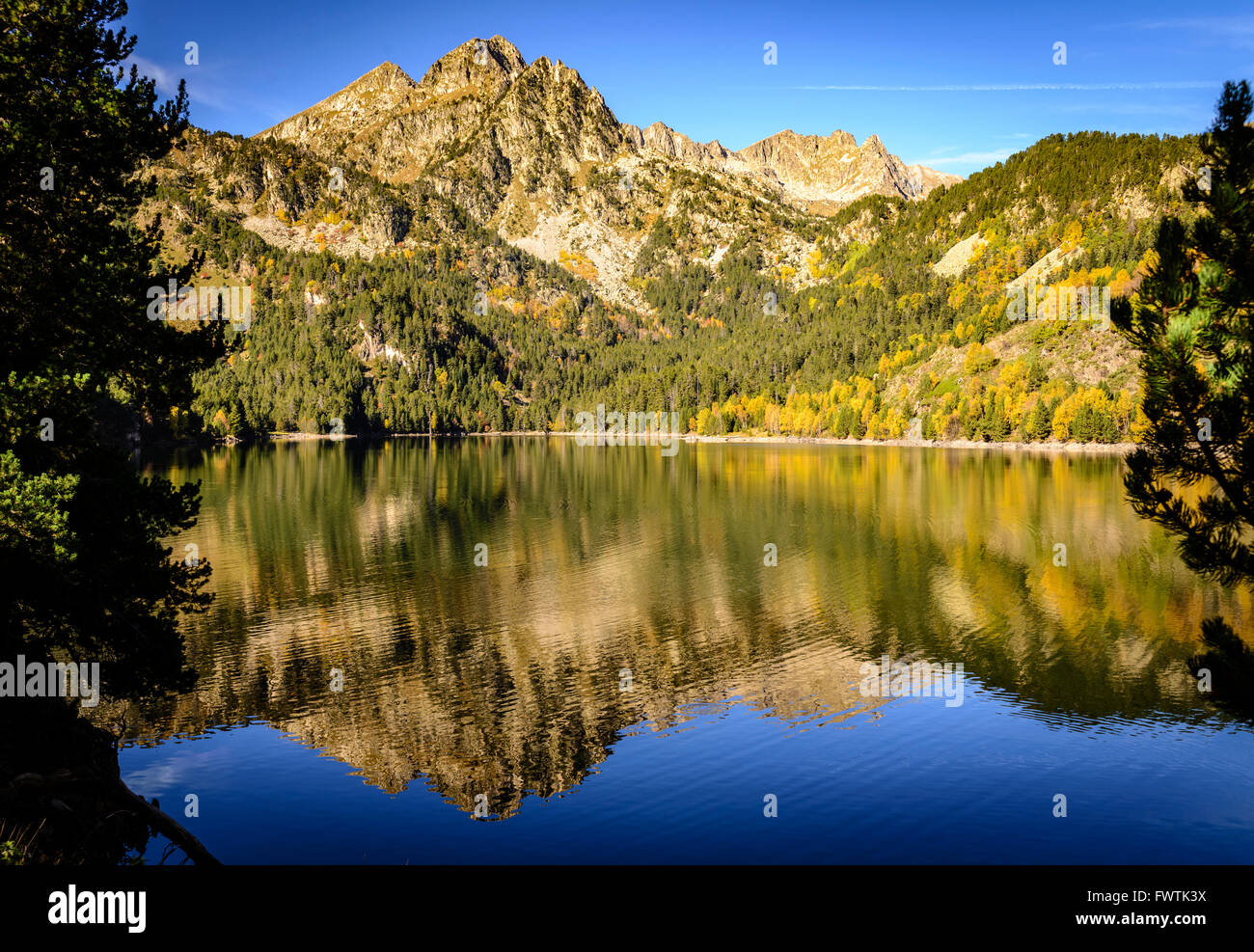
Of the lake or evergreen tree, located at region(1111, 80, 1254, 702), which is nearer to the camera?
evergreen tree, located at region(1111, 80, 1254, 702)

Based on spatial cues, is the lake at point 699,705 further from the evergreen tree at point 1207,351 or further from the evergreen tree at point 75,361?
the evergreen tree at point 1207,351

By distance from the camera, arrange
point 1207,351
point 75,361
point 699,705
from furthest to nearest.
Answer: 1. point 699,705
2. point 75,361
3. point 1207,351

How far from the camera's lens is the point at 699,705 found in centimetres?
3547

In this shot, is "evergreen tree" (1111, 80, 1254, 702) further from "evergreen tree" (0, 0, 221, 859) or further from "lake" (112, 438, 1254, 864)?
"evergreen tree" (0, 0, 221, 859)

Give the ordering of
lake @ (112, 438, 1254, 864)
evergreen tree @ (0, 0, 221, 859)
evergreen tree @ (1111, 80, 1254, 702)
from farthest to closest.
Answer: lake @ (112, 438, 1254, 864) → evergreen tree @ (0, 0, 221, 859) → evergreen tree @ (1111, 80, 1254, 702)

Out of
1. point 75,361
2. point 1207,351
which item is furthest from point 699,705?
point 75,361

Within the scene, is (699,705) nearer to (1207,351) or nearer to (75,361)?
(1207,351)

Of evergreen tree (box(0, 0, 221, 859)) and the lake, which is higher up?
evergreen tree (box(0, 0, 221, 859))

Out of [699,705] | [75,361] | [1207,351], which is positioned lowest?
[699,705]

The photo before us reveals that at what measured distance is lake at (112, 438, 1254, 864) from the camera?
2408 cm

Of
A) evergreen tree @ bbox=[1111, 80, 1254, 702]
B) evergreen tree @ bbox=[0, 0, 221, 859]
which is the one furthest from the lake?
evergreen tree @ bbox=[1111, 80, 1254, 702]

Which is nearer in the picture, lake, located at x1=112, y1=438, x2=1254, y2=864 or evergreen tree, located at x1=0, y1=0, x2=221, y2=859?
evergreen tree, located at x1=0, y1=0, x2=221, y2=859

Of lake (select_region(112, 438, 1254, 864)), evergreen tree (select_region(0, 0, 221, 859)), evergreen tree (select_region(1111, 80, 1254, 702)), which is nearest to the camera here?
evergreen tree (select_region(1111, 80, 1254, 702))
